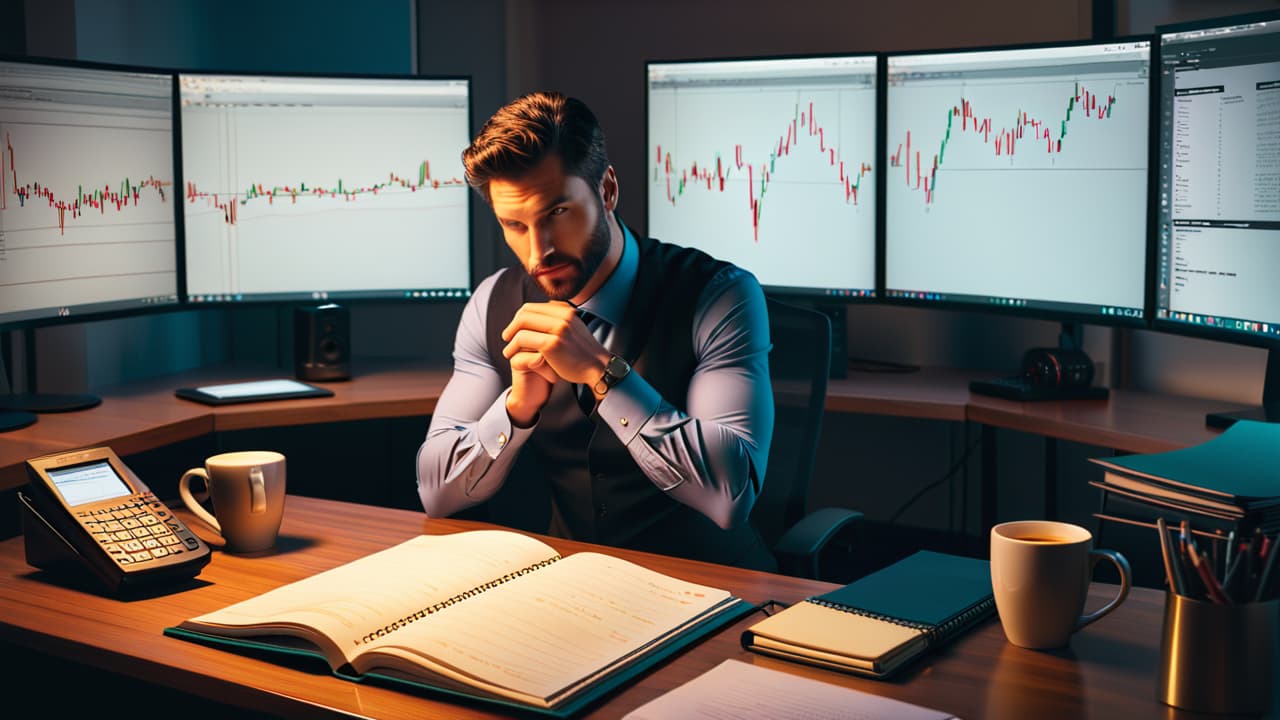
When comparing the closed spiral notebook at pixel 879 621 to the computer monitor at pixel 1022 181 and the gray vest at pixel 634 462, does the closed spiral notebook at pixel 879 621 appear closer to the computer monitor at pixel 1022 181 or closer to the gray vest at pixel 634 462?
the gray vest at pixel 634 462

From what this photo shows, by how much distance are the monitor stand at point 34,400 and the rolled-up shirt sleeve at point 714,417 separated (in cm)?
118

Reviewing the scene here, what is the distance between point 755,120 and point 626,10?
0.69m

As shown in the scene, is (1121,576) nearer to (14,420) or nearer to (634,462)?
(634,462)

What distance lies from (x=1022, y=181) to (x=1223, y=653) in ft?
5.37

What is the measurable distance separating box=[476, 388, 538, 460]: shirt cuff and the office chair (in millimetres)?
478

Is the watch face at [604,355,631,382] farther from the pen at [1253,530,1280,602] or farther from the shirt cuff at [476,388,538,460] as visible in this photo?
the pen at [1253,530,1280,602]

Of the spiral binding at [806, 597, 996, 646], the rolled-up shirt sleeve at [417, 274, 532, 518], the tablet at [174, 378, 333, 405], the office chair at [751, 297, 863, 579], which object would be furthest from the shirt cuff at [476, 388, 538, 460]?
the tablet at [174, 378, 333, 405]

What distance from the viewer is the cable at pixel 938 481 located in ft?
9.91

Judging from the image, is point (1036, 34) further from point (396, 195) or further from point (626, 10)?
point (396, 195)

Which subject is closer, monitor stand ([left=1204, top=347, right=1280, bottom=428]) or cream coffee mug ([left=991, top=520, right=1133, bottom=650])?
cream coffee mug ([left=991, top=520, right=1133, bottom=650])

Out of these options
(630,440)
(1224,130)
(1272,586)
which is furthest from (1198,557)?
(1224,130)

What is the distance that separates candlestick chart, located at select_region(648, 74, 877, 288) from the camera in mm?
2695

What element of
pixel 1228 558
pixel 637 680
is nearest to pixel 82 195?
pixel 637 680

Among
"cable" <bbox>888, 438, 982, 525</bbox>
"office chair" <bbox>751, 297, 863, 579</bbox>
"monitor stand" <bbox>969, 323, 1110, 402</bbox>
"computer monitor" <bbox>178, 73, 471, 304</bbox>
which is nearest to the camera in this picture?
"office chair" <bbox>751, 297, 863, 579</bbox>
